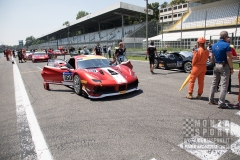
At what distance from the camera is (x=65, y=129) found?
356 cm

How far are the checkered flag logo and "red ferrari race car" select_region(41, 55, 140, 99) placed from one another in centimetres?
223

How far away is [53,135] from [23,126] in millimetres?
906

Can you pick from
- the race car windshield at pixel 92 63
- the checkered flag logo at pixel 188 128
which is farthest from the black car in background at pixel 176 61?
the checkered flag logo at pixel 188 128

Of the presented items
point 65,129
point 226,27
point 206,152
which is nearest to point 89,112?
point 65,129

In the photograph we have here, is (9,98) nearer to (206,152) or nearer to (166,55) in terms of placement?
(206,152)

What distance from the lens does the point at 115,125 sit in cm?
Result: 362

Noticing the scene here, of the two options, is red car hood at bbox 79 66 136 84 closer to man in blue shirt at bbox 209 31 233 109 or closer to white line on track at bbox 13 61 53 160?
white line on track at bbox 13 61 53 160

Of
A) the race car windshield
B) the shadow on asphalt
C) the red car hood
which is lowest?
the shadow on asphalt

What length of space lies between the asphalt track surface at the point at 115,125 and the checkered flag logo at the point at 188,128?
0.07 metres

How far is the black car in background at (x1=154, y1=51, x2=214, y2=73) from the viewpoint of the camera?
1005cm

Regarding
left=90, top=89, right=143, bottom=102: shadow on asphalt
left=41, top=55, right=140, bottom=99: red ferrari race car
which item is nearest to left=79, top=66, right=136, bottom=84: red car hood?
left=41, top=55, right=140, bottom=99: red ferrari race car

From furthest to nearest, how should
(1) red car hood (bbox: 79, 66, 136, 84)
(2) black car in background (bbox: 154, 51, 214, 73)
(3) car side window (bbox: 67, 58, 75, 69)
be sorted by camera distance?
(2) black car in background (bbox: 154, 51, 214, 73), (3) car side window (bbox: 67, 58, 75, 69), (1) red car hood (bbox: 79, 66, 136, 84)

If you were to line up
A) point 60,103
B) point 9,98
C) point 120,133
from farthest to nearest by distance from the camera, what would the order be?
point 9,98, point 60,103, point 120,133

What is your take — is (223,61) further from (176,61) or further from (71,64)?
(176,61)
